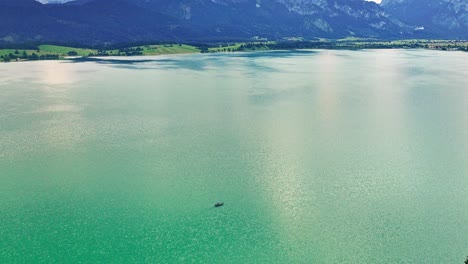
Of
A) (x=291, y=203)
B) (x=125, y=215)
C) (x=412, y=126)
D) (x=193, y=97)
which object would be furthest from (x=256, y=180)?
(x=193, y=97)

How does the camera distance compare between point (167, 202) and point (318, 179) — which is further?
point (318, 179)

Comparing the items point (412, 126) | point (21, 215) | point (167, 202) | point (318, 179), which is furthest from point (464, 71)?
point (21, 215)

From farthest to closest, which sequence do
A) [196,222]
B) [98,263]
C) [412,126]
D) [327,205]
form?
[412,126], [327,205], [196,222], [98,263]

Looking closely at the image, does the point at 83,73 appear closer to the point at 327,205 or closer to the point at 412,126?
the point at 412,126

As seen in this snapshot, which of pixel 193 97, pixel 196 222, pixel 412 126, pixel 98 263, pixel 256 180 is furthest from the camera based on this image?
pixel 193 97

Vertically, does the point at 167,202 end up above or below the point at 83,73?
below

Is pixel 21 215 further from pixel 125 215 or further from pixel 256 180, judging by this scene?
pixel 256 180
